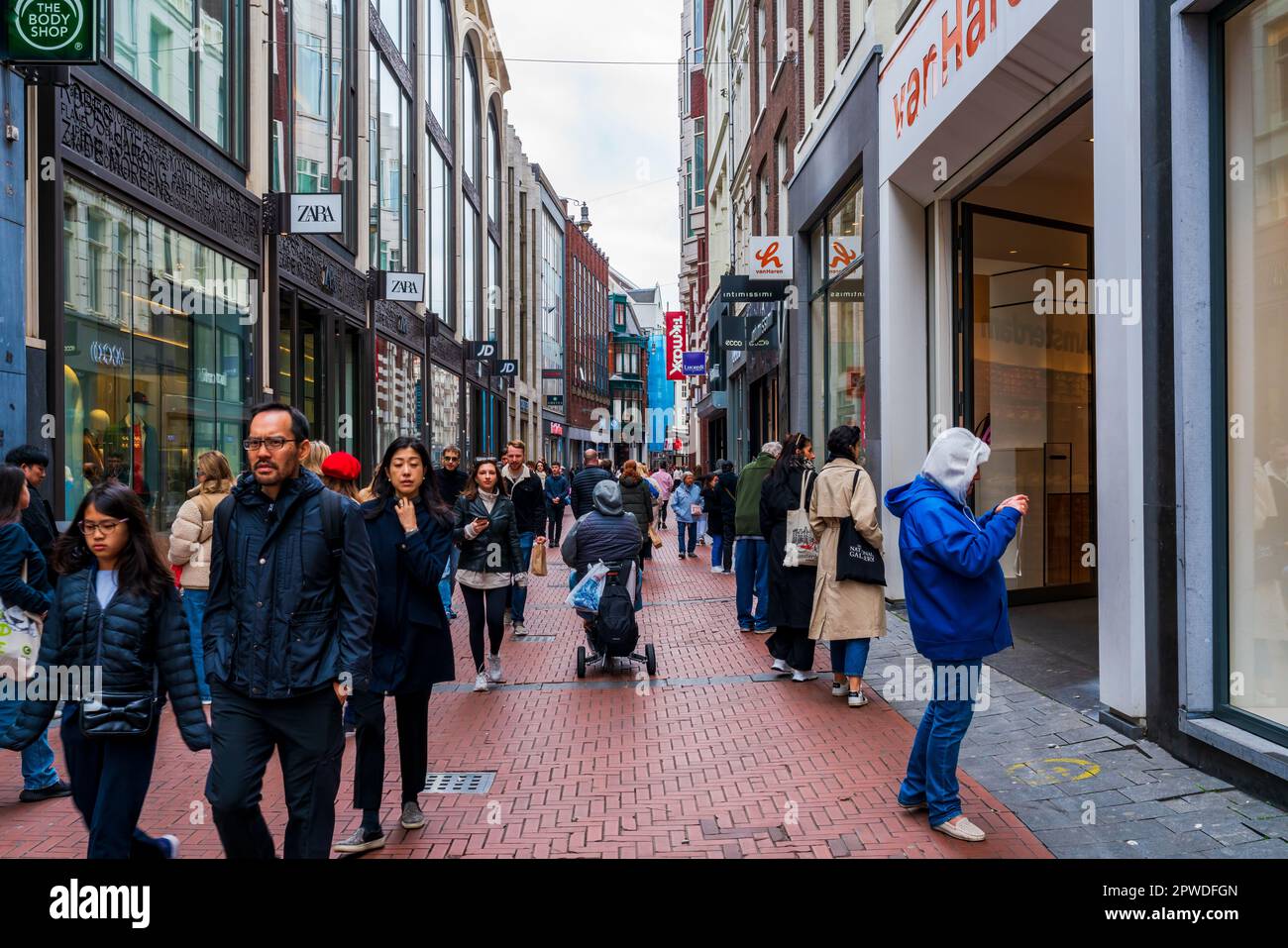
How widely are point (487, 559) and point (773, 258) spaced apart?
34.7 feet

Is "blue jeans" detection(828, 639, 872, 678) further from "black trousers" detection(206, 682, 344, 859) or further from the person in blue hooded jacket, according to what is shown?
"black trousers" detection(206, 682, 344, 859)

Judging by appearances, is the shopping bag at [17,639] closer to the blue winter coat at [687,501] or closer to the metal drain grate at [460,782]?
the metal drain grate at [460,782]

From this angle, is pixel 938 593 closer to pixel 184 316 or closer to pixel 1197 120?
pixel 1197 120

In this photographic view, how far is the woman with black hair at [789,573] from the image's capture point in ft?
26.0

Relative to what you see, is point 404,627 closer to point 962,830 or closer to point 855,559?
point 962,830

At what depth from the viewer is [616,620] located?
27.5 feet

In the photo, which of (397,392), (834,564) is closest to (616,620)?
(834,564)

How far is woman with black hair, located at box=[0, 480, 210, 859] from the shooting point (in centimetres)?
376

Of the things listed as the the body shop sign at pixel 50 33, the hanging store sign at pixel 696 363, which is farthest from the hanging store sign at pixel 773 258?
the hanging store sign at pixel 696 363

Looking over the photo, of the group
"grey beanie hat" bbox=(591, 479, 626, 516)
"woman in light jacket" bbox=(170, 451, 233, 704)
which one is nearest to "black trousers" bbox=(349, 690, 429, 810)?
"woman in light jacket" bbox=(170, 451, 233, 704)

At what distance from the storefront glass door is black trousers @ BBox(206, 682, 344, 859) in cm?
826

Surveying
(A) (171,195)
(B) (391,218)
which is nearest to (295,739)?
(A) (171,195)

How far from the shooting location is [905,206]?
1120 cm
